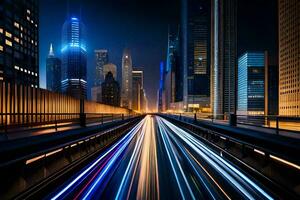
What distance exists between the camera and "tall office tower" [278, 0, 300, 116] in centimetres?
17588

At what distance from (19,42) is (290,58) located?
154 meters

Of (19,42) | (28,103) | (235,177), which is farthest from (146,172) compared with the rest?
(19,42)

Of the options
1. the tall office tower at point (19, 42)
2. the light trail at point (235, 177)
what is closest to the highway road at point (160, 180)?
the light trail at point (235, 177)

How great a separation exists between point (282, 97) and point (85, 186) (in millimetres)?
200750

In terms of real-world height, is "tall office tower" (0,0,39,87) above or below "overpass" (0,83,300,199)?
above

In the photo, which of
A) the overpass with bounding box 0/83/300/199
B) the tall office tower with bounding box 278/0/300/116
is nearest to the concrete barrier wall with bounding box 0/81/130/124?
the overpass with bounding box 0/83/300/199

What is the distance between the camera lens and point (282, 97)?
624 feet

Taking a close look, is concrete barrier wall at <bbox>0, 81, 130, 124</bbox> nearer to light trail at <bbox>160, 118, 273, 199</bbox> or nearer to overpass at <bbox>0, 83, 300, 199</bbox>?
overpass at <bbox>0, 83, 300, 199</bbox>

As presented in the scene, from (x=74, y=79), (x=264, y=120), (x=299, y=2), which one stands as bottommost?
(x=264, y=120)

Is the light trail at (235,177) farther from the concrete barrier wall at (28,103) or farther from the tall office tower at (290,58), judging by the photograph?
the tall office tower at (290,58)

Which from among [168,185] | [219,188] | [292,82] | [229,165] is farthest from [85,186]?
[292,82]

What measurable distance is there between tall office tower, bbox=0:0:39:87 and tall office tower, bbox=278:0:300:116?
140 m

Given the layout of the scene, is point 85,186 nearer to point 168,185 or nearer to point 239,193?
point 168,185

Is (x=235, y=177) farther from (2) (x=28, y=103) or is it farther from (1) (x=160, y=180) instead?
(2) (x=28, y=103)
